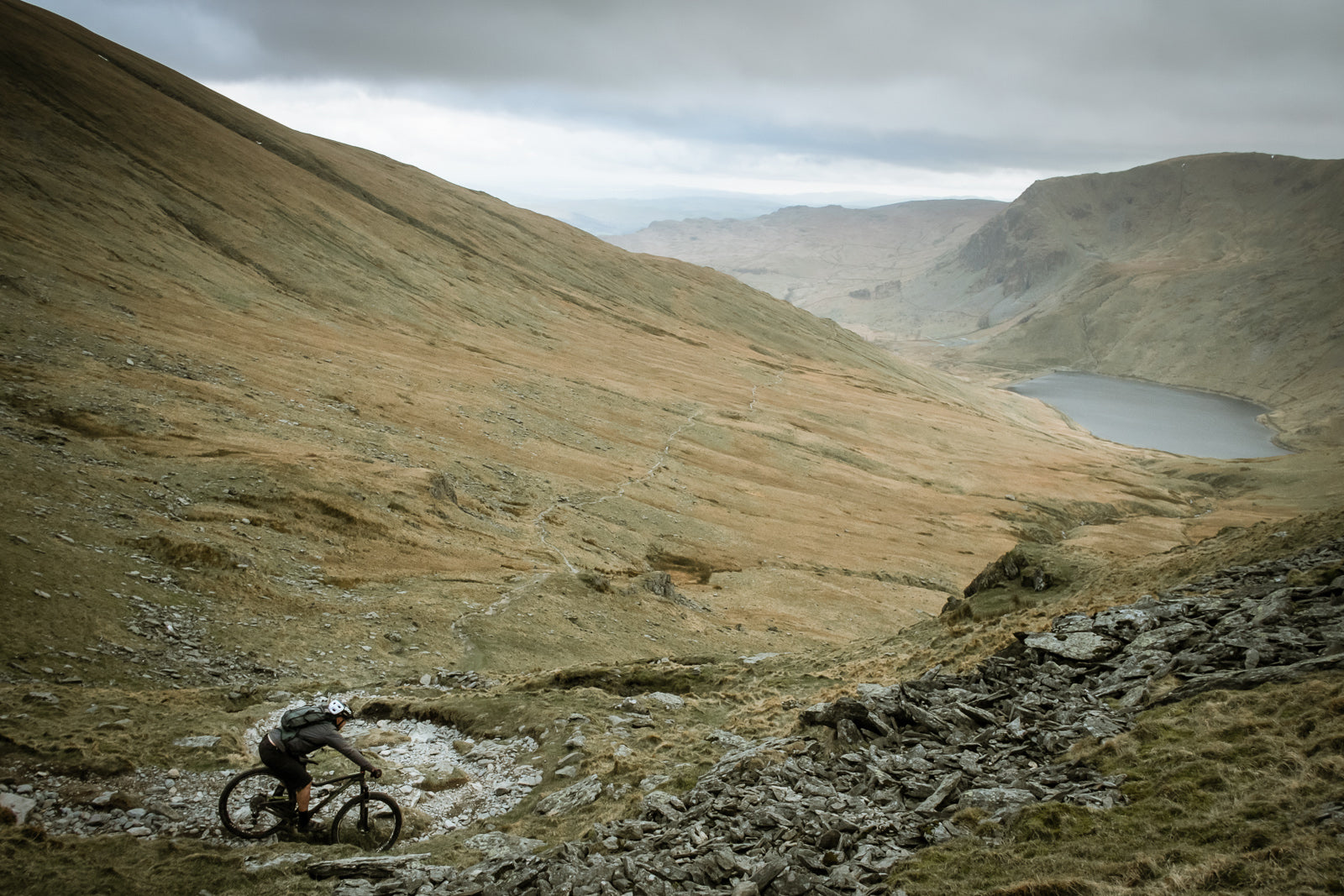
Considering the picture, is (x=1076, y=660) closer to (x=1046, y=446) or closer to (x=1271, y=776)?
(x=1271, y=776)

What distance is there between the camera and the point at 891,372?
575 feet

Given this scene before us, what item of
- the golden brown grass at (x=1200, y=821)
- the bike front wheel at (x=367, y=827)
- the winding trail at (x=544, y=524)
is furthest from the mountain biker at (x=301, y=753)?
the winding trail at (x=544, y=524)

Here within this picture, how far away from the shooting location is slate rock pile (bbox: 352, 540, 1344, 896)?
1109 centimetres

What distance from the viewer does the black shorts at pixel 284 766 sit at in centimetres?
1238

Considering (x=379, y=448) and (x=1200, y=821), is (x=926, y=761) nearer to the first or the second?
(x=1200, y=821)

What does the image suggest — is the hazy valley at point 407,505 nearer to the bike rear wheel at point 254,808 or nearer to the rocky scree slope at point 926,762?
the bike rear wheel at point 254,808

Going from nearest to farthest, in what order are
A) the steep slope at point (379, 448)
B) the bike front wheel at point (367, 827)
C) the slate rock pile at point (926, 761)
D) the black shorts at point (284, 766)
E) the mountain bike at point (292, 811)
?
the slate rock pile at point (926, 761), the black shorts at point (284, 766), the mountain bike at point (292, 811), the bike front wheel at point (367, 827), the steep slope at point (379, 448)

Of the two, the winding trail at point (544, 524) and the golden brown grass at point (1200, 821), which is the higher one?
the golden brown grass at point (1200, 821)

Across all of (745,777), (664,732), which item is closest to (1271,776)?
(745,777)

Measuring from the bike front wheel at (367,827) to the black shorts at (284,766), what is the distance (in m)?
0.83

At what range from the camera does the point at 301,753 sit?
1264 cm

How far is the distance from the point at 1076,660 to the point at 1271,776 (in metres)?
Result: 6.61

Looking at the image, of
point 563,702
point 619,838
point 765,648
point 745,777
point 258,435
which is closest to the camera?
point 619,838

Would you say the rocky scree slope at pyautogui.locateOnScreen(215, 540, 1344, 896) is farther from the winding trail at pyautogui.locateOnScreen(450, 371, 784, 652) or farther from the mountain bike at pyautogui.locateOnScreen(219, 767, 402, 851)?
the winding trail at pyautogui.locateOnScreen(450, 371, 784, 652)
